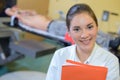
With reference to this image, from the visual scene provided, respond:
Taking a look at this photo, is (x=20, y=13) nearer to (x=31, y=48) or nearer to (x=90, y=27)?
(x=31, y=48)

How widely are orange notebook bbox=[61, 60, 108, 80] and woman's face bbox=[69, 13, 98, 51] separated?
11 centimetres

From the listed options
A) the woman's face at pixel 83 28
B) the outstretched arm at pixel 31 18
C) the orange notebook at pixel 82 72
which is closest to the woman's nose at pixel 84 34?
the woman's face at pixel 83 28

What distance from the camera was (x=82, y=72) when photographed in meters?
0.85

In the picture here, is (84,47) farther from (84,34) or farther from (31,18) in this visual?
(31,18)

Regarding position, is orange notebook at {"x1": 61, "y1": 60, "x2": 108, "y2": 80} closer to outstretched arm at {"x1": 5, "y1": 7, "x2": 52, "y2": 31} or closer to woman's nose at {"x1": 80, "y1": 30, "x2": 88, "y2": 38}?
woman's nose at {"x1": 80, "y1": 30, "x2": 88, "y2": 38}

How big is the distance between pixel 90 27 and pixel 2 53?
153cm

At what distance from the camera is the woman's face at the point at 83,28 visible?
887mm

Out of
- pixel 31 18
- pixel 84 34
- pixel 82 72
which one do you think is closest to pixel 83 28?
pixel 84 34

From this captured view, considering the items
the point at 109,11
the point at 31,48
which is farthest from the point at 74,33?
the point at 109,11

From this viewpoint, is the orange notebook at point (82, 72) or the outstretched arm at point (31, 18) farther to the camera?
the outstretched arm at point (31, 18)

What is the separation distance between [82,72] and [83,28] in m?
0.19

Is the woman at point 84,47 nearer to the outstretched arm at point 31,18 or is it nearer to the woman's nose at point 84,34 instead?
the woman's nose at point 84,34

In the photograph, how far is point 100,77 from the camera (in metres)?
0.84

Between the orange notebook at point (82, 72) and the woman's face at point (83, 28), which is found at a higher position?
the woman's face at point (83, 28)
